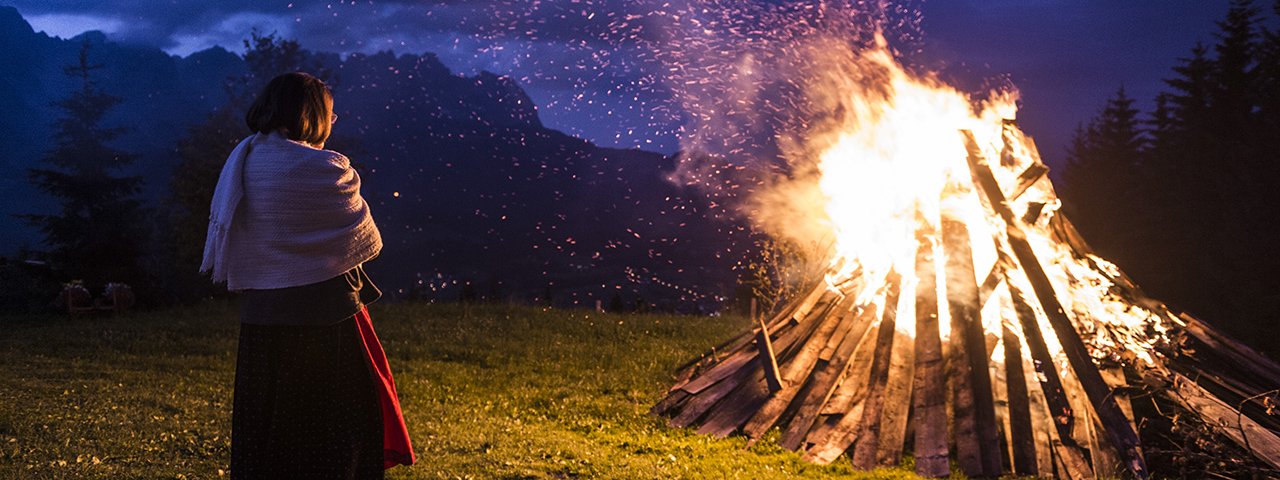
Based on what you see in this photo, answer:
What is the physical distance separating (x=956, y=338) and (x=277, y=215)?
24.4ft

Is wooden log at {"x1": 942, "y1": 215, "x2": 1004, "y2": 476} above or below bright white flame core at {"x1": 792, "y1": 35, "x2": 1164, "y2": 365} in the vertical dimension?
below

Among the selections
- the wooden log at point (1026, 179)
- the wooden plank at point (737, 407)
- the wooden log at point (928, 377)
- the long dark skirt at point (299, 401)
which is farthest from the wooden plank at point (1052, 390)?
the long dark skirt at point (299, 401)

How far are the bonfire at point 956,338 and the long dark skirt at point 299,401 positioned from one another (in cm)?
527

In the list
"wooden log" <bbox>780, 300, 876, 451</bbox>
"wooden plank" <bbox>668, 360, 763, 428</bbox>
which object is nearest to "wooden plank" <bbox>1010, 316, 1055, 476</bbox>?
"wooden log" <bbox>780, 300, 876, 451</bbox>

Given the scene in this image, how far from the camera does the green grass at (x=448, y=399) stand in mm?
7473

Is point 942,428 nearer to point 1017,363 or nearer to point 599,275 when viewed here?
point 1017,363

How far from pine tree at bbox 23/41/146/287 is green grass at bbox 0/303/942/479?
11691 mm

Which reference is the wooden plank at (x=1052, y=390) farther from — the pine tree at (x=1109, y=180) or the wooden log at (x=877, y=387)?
the pine tree at (x=1109, y=180)

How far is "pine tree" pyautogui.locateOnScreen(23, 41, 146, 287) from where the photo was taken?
2950 centimetres

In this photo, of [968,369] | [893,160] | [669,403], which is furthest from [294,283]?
[893,160]

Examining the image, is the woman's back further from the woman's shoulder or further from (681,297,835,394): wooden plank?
(681,297,835,394): wooden plank

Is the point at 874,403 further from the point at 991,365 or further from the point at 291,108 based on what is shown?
the point at 291,108

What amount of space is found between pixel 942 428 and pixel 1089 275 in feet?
10.9

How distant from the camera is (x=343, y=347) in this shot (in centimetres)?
431
